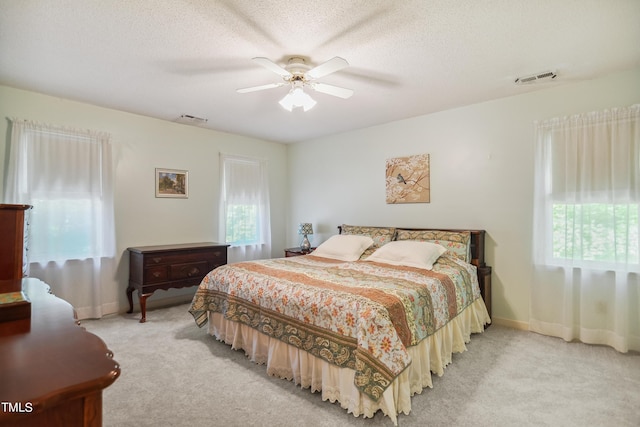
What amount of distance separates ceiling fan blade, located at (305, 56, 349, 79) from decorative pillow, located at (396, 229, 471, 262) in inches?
87.1

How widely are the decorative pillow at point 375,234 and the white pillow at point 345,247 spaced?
0.25ft

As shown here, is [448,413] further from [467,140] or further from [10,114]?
[10,114]

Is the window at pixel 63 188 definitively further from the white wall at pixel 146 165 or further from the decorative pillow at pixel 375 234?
the decorative pillow at pixel 375 234

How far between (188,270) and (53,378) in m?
3.40

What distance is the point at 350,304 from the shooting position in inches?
78.7

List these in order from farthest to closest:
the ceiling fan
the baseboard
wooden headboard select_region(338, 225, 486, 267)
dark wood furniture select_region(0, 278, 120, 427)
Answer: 1. wooden headboard select_region(338, 225, 486, 267)
2. the baseboard
3. the ceiling fan
4. dark wood furniture select_region(0, 278, 120, 427)

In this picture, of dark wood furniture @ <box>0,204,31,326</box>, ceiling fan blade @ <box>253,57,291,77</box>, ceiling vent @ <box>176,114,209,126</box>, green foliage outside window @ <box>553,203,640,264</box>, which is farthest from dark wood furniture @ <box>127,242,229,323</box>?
green foliage outside window @ <box>553,203,640,264</box>

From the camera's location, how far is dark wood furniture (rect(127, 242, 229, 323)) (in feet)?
11.7

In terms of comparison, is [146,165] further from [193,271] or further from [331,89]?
[331,89]

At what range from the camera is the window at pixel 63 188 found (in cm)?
317

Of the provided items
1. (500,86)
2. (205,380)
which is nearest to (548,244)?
(500,86)

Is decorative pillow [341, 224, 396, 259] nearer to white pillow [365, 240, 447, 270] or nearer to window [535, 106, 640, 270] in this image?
white pillow [365, 240, 447, 270]

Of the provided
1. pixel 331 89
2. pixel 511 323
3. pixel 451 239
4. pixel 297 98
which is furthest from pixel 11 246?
pixel 511 323

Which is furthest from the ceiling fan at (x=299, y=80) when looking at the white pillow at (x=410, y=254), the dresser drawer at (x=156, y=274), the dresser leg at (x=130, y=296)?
the dresser leg at (x=130, y=296)
